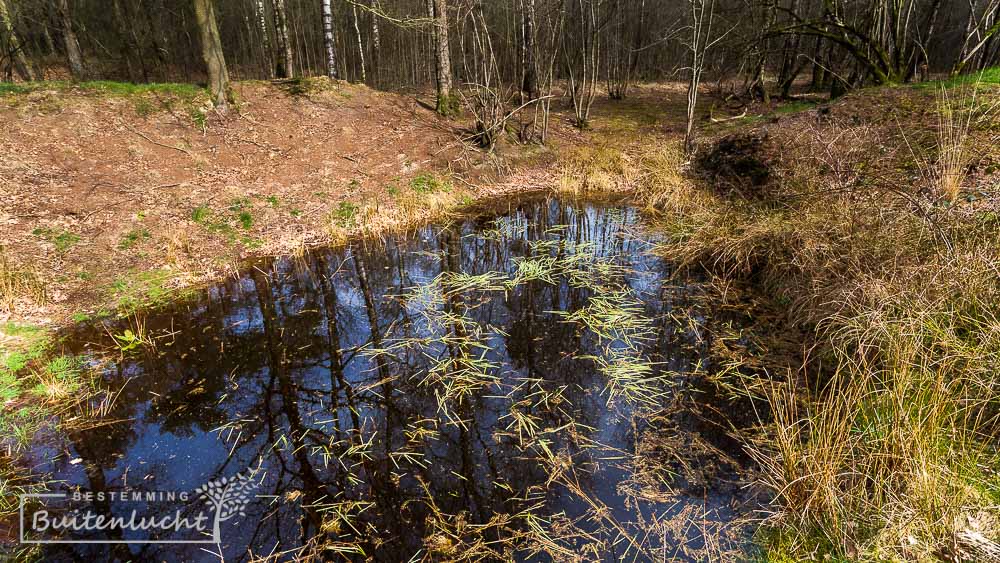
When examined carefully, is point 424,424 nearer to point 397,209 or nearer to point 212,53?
point 397,209

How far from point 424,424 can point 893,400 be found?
3.10 m

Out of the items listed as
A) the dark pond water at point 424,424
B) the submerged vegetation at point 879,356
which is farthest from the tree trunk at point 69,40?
the submerged vegetation at point 879,356

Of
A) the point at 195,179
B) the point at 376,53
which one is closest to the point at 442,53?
the point at 195,179

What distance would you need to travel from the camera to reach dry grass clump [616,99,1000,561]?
2189 mm

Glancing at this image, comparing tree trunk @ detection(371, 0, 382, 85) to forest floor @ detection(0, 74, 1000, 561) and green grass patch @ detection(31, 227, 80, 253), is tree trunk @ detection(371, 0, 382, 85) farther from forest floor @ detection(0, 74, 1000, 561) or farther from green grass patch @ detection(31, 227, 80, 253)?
green grass patch @ detection(31, 227, 80, 253)

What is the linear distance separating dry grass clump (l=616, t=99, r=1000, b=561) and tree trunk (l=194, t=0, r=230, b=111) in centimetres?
1105

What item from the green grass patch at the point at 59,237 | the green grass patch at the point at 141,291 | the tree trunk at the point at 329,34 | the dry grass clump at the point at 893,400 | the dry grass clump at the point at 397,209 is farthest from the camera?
the tree trunk at the point at 329,34

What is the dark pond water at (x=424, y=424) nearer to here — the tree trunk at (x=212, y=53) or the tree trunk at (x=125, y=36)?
the tree trunk at (x=212, y=53)

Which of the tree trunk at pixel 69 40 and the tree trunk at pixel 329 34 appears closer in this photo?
the tree trunk at pixel 69 40

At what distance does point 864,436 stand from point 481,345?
10.3 feet

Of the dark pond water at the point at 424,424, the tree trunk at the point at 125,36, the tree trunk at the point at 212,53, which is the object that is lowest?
the dark pond water at the point at 424,424

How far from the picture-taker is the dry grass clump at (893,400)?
7.18 feet

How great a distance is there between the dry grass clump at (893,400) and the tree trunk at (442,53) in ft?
31.7

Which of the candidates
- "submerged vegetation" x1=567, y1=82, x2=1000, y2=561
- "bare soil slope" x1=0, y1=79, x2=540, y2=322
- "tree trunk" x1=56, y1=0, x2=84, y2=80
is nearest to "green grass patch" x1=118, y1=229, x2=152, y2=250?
"bare soil slope" x1=0, y1=79, x2=540, y2=322
